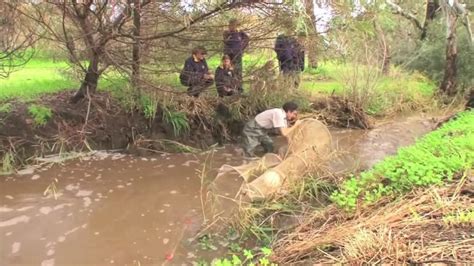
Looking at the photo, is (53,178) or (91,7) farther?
(91,7)

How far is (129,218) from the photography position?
6.44 metres

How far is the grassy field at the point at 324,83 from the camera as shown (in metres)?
9.88

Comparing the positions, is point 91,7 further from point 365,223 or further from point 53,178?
point 365,223

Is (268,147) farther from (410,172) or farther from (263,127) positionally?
(410,172)

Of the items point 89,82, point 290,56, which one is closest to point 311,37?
point 290,56

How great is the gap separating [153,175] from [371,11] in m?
4.68

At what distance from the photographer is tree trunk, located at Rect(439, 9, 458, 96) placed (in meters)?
14.2

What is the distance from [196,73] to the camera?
31.5ft

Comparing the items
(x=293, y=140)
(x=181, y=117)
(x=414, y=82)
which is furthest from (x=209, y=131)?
(x=414, y=82)

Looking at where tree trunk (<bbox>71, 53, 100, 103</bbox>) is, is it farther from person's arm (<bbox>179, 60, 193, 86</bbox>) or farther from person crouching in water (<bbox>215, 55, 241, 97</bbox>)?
→ person crouching in water (<bbox>215, 55, 241, 97</bbox>)

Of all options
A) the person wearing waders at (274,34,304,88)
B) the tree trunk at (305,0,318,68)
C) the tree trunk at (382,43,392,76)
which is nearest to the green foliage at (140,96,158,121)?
the person wearing waders at (274,34,304,88)

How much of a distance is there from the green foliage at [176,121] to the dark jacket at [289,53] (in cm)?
227

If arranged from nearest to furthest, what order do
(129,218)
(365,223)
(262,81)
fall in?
(365,223), (129,218), (262,81)

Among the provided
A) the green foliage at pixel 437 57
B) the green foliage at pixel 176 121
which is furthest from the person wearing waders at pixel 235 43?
the green foliage at pixel 437 57
